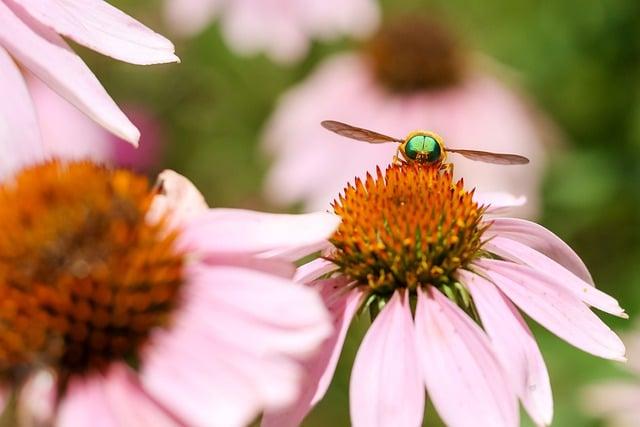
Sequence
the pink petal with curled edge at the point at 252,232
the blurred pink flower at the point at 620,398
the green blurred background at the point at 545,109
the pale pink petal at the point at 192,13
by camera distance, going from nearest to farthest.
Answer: the pink petal with curled edge at the point at 252,232, the blurred pink flower at the point at 620,398, the green blurred background at the point at 545,109, the pale pink petal at the point at 192,13

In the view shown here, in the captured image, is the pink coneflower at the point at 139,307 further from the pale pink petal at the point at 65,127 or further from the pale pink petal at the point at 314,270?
the pale pink petal at the point at 65,127

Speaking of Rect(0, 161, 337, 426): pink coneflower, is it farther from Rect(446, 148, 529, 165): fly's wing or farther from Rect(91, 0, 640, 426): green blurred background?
Rect(91, 0, 640, 426): green blurred background

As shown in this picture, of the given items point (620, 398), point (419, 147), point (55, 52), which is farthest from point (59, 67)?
point (620, 398)

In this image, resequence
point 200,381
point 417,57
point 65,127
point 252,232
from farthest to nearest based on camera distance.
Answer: point 417,57
point 65,127
point 252,232
point 200,381

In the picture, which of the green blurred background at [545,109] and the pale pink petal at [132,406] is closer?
the pale pink petal at [132,406]

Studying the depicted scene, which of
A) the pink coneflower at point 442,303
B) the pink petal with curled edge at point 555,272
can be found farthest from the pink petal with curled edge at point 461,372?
the pink petal with curled edge at point 555,272

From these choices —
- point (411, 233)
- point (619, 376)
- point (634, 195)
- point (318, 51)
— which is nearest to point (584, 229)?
point (634, 195)

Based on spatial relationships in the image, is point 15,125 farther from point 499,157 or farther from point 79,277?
point 499,157
